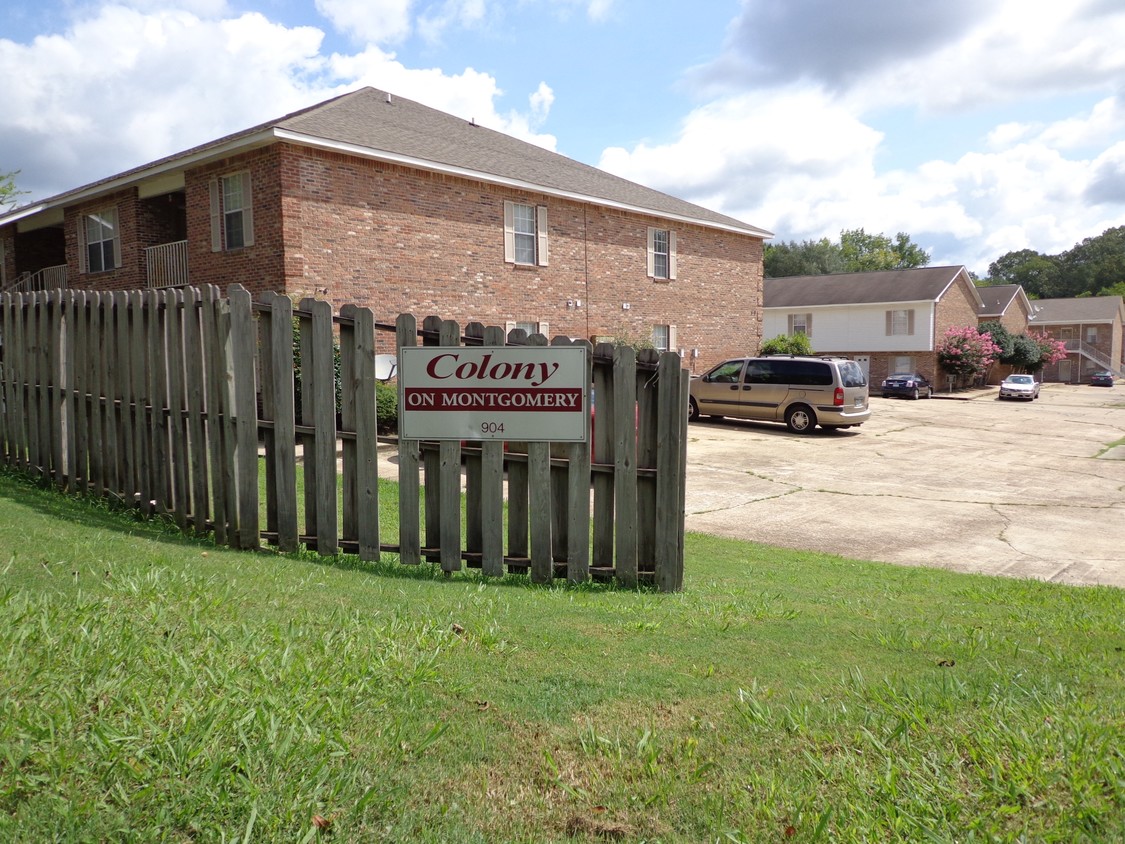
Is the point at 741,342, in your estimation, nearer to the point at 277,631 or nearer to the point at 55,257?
the point at 55,257

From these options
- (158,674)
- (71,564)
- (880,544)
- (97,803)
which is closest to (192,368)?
(71,564)

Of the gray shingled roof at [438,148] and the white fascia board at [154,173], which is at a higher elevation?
the gray shingled roof at [438,148]

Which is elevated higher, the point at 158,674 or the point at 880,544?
the point at 158,674

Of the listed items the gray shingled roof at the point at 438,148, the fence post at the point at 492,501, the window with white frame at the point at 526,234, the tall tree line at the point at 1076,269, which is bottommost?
the fence post at the point at 492,501

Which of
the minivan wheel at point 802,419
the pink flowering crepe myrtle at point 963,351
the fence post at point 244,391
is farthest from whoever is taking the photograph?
the pink flowering crepe myrtle at point 963,351

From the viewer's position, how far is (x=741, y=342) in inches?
1251

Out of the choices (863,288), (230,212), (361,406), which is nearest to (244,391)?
(361,406)

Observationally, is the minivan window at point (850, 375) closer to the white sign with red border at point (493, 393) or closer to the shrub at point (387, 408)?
the shrub at point (387, 408)

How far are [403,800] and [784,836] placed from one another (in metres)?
1.17

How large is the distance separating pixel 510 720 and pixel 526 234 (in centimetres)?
2125

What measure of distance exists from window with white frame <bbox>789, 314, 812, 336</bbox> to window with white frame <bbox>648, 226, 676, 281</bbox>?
22.0 m

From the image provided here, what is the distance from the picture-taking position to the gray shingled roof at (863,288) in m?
44.6

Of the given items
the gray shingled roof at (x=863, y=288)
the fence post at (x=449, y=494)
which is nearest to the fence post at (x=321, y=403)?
the fence post at (x=449, y=494)

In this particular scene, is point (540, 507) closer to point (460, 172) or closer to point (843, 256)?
point (460, 172)
